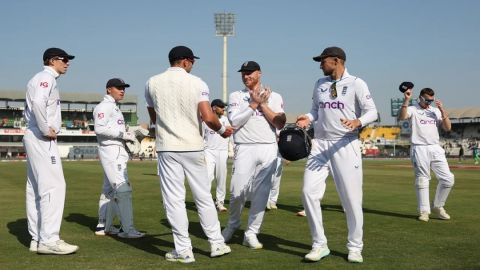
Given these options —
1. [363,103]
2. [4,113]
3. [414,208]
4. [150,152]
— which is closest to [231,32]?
[150,152]

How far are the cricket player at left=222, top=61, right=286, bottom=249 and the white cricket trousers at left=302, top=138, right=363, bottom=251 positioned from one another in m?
0.94

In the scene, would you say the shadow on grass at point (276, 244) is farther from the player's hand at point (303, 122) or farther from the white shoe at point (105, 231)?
the player's hand at point (303, 122)

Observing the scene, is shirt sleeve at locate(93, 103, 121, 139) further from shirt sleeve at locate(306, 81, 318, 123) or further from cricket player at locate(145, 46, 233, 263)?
shirt sleeve at locate(306, 81, 318, 123)

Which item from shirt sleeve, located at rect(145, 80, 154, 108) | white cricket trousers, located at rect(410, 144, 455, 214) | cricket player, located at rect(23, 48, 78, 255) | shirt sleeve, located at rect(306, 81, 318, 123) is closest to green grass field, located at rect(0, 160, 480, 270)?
cricket player, located at rect(23, 48, 78, 255)

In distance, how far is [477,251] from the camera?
6.64 meters

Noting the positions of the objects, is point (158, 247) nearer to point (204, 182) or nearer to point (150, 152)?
point (204, 182)

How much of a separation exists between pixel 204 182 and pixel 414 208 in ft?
23.0

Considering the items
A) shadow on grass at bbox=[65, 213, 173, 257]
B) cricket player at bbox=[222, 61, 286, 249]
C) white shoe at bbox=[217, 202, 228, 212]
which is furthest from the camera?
white shoe at bbox=[217, 202, 228, 212]

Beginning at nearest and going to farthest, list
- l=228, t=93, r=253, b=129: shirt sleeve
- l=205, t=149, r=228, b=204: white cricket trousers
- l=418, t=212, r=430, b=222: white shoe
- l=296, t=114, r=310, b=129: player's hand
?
l=296, t=114, r=310, b=129: player's hand
l=228, t=93, r=253, b=129: shirt sleeve
l=418, t=212, r=430, b=222: white shoe
l=205, t=149, r=228, b=204: white cricket trousers

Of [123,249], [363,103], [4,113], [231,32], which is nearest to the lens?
[363,103]

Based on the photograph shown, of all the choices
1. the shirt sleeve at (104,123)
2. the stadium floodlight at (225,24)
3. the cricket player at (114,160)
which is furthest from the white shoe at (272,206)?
the stadium floodlight at (225,24)

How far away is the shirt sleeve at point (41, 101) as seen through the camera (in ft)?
21.1

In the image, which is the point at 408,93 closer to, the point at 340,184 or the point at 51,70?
the point at 340,184

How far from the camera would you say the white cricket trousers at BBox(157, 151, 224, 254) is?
20.3 feet
